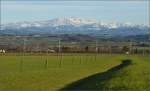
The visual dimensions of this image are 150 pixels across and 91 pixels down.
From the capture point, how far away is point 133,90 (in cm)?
2256

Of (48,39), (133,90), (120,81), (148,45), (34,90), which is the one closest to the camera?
(133,90)

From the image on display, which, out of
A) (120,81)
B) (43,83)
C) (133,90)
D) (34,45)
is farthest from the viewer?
(34,45)

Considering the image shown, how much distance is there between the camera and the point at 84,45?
425 ft

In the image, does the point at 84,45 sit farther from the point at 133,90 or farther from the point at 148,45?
the point at 133,90

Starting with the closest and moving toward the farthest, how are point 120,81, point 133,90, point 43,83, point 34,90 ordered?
point 133,90 < point 34,90 < point 120,81 < point 43,83

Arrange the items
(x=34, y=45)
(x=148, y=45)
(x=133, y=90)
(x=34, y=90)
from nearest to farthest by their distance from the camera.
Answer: (x=133, y=90)
(x=34, y=90)
(x=34, y=45)
(x=148, y=45)

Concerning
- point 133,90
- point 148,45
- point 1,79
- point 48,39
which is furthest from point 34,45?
point 133,90

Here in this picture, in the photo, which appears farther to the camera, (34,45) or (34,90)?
(34,45)

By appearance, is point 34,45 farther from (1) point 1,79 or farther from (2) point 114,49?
(1) point 1,79

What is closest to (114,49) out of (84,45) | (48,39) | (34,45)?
(84,45)

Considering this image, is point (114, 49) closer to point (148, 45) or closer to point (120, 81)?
point (148, 45)

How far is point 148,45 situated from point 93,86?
113666mm

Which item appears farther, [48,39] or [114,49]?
[114,49]

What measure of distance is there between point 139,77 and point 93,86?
373 centimetres
